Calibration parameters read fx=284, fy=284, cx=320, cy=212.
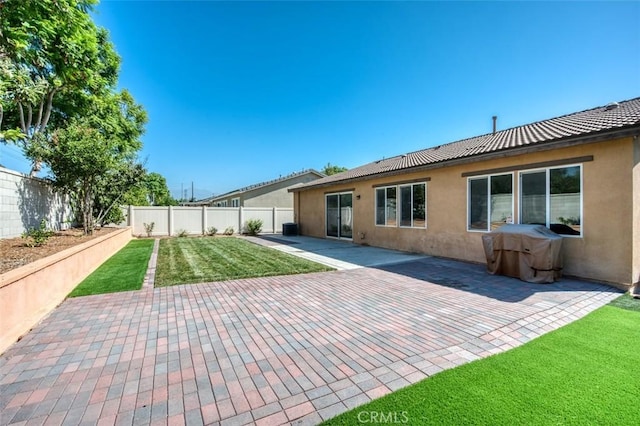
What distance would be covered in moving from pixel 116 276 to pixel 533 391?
8358 millimetres

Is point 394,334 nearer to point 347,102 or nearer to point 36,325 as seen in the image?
point 36,325

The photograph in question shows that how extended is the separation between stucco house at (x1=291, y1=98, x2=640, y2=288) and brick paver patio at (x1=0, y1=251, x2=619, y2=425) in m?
1.01

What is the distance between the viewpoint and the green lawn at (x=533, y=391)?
7.20 feet

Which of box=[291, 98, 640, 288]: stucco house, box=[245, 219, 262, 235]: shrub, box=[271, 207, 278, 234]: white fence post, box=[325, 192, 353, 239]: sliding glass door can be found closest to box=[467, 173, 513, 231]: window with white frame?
box=[291, 98, 640, 288]: stucco house

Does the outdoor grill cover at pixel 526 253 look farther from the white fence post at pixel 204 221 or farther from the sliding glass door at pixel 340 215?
the white fence post at pixel 204 221

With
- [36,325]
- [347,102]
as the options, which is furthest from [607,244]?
Answer: [347,102]

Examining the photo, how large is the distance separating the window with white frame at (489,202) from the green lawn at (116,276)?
910 centimetres

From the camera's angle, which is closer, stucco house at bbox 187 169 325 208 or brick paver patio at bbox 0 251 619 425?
brick paver patio at bbox 0 251 619 425

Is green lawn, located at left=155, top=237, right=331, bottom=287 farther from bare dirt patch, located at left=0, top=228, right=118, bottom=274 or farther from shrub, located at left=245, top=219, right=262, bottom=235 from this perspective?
shrub, located at left=245, top=219, right=262, bottom=235

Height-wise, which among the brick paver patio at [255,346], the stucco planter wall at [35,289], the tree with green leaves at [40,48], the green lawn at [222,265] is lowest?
the brick paver patio at [255,346]

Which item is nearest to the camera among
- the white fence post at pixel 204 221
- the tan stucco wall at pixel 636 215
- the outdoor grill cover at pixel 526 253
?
the tan stucco wall at pixel 636 215

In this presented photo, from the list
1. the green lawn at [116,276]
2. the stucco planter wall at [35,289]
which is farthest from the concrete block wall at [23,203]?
the green lawn at [116,276]

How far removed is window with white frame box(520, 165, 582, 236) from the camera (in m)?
6.52

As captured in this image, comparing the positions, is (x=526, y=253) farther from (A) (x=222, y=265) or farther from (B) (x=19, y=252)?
(B) (x=19, y=252)
